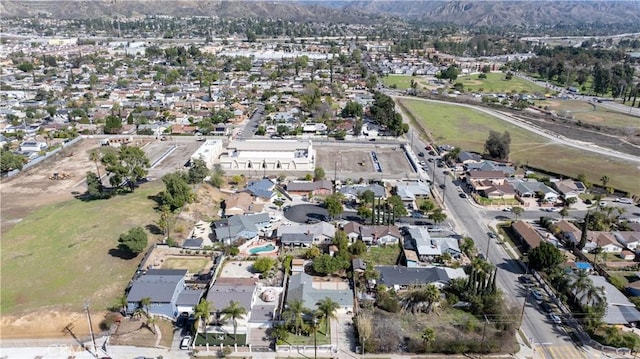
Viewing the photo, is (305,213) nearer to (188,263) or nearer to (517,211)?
(188,263)

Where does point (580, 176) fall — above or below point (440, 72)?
below

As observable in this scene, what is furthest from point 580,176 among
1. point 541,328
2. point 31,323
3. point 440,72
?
point 440,72

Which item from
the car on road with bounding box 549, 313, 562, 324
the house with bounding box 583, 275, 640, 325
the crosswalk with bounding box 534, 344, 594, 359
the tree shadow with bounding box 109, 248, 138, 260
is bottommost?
the crosswalk with bounding box 534, 344, 594, 359

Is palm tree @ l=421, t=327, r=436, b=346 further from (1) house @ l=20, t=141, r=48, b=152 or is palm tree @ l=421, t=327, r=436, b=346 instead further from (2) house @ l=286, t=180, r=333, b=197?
(1) house @ l=20, t=141, r=48, b=152

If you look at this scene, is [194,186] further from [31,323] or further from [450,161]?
[450,161]

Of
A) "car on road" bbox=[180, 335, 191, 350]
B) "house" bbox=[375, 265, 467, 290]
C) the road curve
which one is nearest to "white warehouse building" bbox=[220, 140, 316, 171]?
"house" bbox=[375, 265, 467, 290]

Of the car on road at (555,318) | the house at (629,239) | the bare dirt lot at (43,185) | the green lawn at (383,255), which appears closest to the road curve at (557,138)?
the house at (629,239)
